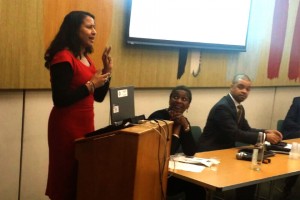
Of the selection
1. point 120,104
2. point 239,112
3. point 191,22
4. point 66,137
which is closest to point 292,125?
point 239,112

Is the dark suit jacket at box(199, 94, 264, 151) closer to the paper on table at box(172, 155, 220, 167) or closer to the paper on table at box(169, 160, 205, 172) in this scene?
the paper on table at box(172, 155, 220, 167)

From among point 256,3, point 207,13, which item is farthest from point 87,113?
point 256,3

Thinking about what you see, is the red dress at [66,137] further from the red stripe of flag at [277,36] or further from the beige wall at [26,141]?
the red stripe of flag at [277,36]

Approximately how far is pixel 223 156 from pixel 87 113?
45.0 inches

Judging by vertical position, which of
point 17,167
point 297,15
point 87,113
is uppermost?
point 297,15

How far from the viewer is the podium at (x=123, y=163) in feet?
6.74

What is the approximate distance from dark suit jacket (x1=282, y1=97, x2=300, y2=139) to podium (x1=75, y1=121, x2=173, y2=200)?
2.60m

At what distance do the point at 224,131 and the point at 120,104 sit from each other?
141 centimetres

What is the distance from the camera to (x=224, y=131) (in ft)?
11.7

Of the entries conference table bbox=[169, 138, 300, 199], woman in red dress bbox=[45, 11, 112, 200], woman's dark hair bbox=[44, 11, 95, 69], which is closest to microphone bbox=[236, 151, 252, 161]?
conference table bbox=[169, 138, 300, 199]

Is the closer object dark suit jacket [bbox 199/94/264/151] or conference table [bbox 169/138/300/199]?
conference table [bbox 169/138/300/199]

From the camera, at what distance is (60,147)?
2473 millimetres

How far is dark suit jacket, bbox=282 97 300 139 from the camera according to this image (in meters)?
4.55

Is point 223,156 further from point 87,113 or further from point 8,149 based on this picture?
point 8,149
